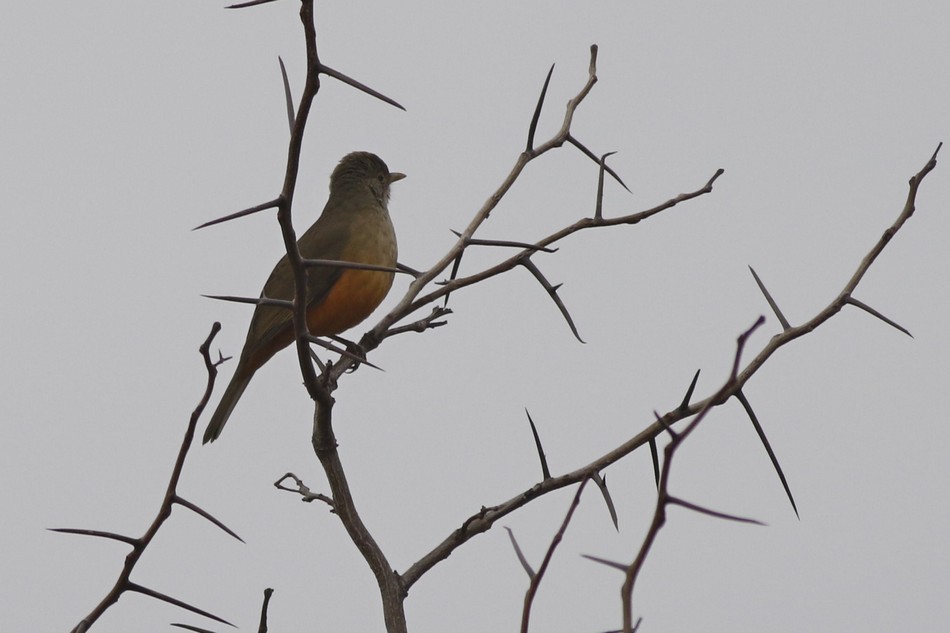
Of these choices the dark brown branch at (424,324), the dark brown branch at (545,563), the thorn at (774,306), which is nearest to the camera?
the dark brown branch at (545,563)

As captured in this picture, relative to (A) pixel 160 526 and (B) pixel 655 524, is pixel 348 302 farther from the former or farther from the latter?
(B) pixel 655 524

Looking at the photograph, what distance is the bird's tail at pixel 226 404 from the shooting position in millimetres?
6102

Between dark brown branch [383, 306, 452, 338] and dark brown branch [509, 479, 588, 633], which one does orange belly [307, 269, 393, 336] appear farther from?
dark brown branch [509, 479, 588, 633]

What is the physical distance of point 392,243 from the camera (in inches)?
268

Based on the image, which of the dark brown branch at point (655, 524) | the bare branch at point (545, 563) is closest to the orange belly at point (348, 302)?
the bare branch at point (545, 563)

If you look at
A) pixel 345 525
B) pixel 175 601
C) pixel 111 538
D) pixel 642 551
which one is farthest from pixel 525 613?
pixel 345 525

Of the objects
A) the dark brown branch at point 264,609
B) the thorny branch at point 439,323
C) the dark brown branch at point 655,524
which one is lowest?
the dark brown branch at point 655,524

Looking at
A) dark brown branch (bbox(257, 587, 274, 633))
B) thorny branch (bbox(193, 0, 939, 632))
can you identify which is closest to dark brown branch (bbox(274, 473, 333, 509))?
thorny branch (bbox(193, 0, 939, 632))

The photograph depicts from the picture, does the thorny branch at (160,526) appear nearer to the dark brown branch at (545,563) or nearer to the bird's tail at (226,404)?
the dark brown branch at (545,563)

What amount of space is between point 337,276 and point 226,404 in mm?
979

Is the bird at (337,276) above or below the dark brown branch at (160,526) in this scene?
above

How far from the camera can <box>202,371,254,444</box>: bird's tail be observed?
20.0 ft

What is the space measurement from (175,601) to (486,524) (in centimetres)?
121

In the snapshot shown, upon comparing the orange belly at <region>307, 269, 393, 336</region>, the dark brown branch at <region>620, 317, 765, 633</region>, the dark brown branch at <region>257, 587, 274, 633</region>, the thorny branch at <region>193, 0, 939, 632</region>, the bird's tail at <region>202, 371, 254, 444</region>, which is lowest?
the dark brown branch at <region>620, 317, 765, 633</region>
